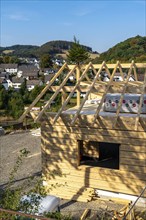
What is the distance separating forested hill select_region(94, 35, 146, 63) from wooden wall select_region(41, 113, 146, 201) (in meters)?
51.7

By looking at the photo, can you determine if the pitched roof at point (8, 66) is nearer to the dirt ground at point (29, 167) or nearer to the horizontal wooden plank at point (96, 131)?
the dirt ground at point (29, 167)

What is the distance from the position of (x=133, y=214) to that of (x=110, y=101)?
3622 millimetres

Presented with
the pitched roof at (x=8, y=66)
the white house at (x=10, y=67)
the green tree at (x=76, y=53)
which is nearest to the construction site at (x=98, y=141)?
the green tree at (x=76, y=53)

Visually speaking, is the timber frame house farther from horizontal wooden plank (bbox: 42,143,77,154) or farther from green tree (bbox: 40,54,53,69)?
green tree (bbox: 40,54,53,69)

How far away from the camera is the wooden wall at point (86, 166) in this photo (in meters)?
8.98

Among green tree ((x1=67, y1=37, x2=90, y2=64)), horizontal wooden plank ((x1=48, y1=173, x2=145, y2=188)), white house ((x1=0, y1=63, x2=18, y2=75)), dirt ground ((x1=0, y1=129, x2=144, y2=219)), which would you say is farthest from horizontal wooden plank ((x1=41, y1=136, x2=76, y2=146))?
white house ((x1=0, y1=63, x2=18, y2=75))

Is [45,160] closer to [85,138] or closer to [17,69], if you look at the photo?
[85,138]

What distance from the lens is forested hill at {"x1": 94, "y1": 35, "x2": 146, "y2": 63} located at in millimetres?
63331

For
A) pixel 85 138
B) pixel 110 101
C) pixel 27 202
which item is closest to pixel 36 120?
pixel 85 138

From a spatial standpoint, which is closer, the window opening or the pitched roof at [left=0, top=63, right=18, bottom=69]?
the window opening

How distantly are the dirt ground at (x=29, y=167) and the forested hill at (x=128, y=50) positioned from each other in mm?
44838

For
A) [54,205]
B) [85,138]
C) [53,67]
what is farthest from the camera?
[53,67]

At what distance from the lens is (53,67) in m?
102

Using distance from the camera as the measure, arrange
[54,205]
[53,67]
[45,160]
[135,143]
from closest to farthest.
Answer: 1. [54,205]
2. [135,143]
3. [45,160]
4. [53,67]
